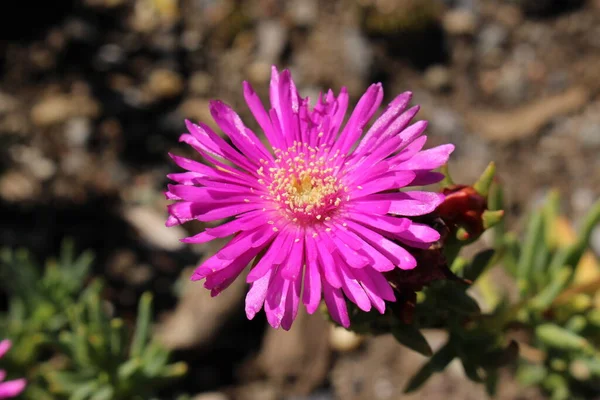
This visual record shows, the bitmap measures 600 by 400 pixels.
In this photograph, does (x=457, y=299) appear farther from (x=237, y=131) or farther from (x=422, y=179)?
(x=237, y=131)

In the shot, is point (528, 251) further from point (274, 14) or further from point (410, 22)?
point (274, 14)

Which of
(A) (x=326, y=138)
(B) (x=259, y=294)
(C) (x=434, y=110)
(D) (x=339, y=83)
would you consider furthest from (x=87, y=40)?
(B) (x=259, y=294)

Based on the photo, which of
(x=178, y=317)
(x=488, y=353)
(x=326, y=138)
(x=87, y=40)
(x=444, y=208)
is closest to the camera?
(x=444, y=208)

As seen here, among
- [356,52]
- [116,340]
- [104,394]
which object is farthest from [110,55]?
[104,394]

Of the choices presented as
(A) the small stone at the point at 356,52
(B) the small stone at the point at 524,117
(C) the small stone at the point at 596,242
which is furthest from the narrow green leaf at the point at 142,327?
(C) the small stone at the point at 596,242

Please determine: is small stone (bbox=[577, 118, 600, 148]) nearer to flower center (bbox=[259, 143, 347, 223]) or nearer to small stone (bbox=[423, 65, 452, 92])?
small stone (bbox=[423, 65, 452, 92])

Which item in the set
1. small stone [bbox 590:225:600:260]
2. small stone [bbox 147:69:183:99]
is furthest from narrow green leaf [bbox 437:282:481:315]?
small stone [bbox 147:69:183:99]
